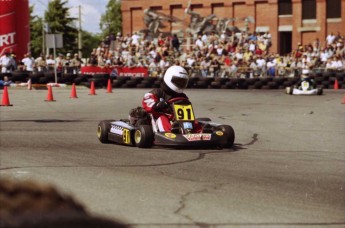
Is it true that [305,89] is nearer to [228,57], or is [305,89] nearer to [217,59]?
[217,59]

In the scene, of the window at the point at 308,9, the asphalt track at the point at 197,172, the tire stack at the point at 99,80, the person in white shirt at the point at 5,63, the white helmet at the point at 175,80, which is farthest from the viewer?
the window at the point at 308,9

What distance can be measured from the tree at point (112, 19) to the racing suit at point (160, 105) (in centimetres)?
9311

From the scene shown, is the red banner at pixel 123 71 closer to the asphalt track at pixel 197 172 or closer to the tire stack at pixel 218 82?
the tire stack at pixel 218 82

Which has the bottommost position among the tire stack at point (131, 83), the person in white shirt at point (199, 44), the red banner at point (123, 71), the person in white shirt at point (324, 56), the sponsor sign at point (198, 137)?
the sponsor sign at point (198, 137)

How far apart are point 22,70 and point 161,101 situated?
2227 cm

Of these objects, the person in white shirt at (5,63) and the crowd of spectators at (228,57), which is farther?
the crowd of spectators at (228,57)

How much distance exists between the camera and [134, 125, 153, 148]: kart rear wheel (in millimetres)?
9680

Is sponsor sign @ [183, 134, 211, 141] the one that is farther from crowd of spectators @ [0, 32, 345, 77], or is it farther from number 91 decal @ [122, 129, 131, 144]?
crowd of spectators @ [0, 32, 345, 77]

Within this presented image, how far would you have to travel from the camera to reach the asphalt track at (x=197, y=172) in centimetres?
498

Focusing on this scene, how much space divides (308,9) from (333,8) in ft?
6.13

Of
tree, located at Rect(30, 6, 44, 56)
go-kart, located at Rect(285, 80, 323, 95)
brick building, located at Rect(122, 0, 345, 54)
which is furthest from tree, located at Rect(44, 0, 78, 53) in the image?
go-kart, located at Rect(285, 80, 323, 95)

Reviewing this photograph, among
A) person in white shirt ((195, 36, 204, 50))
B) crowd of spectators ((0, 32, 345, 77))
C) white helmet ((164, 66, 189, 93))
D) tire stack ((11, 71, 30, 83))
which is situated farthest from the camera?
person in white shirt ((195, 36, 204, 50))

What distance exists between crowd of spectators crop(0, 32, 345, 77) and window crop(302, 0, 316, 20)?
14.1 metres

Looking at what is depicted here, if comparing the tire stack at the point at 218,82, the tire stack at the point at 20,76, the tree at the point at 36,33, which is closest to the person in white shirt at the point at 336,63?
the tire stack at the point at 218,82
